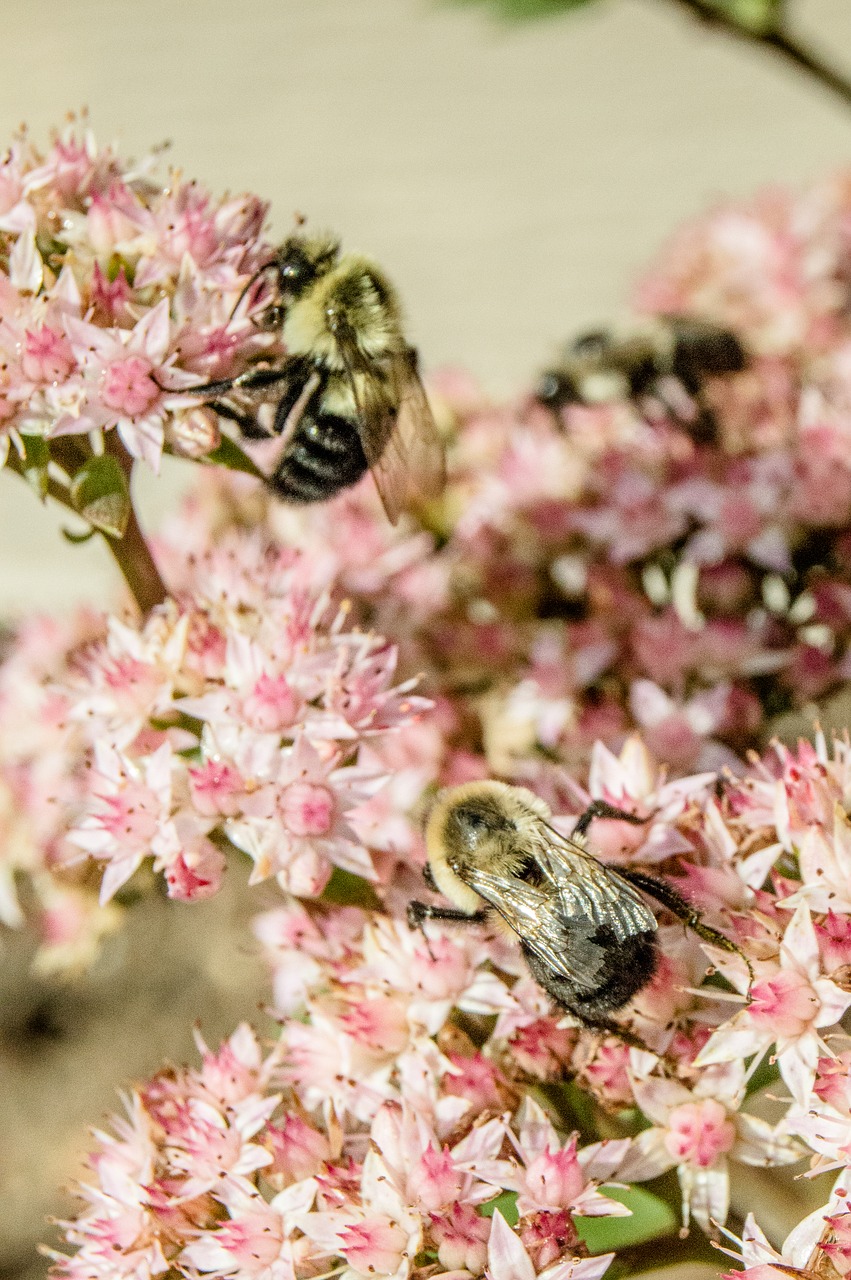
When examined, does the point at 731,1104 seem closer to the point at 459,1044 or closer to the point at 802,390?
the point at 459,1044

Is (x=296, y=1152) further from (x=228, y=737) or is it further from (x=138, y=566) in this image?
(x=138, y=566)

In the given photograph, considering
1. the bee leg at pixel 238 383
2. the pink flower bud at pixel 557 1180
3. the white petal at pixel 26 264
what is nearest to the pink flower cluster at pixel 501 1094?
the pink flower bud at pixel 557 1180

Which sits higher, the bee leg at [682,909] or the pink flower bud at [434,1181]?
the bee leg at [682,909]

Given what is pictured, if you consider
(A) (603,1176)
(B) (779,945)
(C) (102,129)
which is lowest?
(A) (603,1176)

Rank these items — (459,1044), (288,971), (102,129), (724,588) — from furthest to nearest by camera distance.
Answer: (102,129)
(724,588)
(288,971)
(459,1044)

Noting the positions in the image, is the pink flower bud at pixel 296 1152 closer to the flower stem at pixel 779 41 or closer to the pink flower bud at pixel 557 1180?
the pink flower bud at pixel 557 1180

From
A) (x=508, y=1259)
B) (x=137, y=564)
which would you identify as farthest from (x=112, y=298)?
(x=508, y=1259)

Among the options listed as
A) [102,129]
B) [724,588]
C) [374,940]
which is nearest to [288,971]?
[374,940]
